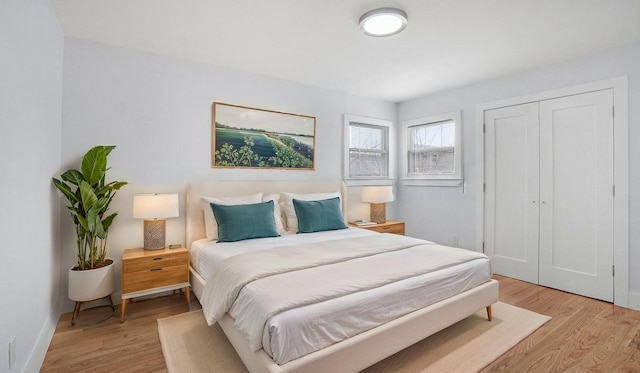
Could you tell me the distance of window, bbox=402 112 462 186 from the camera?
4402 mm

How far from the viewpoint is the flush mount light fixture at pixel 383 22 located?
2.32m

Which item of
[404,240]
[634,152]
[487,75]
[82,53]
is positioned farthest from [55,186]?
[634,152]

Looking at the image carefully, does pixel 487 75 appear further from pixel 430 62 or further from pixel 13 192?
pixel 13 192

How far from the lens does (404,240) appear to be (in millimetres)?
2932

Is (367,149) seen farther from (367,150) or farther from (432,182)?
(432,182)

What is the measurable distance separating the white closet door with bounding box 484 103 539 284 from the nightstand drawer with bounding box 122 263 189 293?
375 cm

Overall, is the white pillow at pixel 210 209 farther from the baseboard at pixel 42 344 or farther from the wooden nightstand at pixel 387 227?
the wooden nightstand at pixel 387 227

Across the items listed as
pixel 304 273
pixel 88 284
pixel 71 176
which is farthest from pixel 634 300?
pixel 71 176

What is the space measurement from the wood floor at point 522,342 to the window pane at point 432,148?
85.8 inches

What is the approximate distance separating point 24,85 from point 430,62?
3.47m

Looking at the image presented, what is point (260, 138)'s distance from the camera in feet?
→ 12.5

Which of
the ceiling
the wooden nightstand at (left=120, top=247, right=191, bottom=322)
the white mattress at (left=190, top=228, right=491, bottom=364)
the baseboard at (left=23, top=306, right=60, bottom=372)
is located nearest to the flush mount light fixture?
the ceiling

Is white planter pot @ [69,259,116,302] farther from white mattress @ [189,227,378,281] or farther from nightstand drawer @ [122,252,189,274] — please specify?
white mattress @ [189,227,378,281]

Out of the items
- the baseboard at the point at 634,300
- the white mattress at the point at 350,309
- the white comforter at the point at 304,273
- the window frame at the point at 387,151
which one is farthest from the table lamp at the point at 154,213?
the baseboard at the point at 634,300
